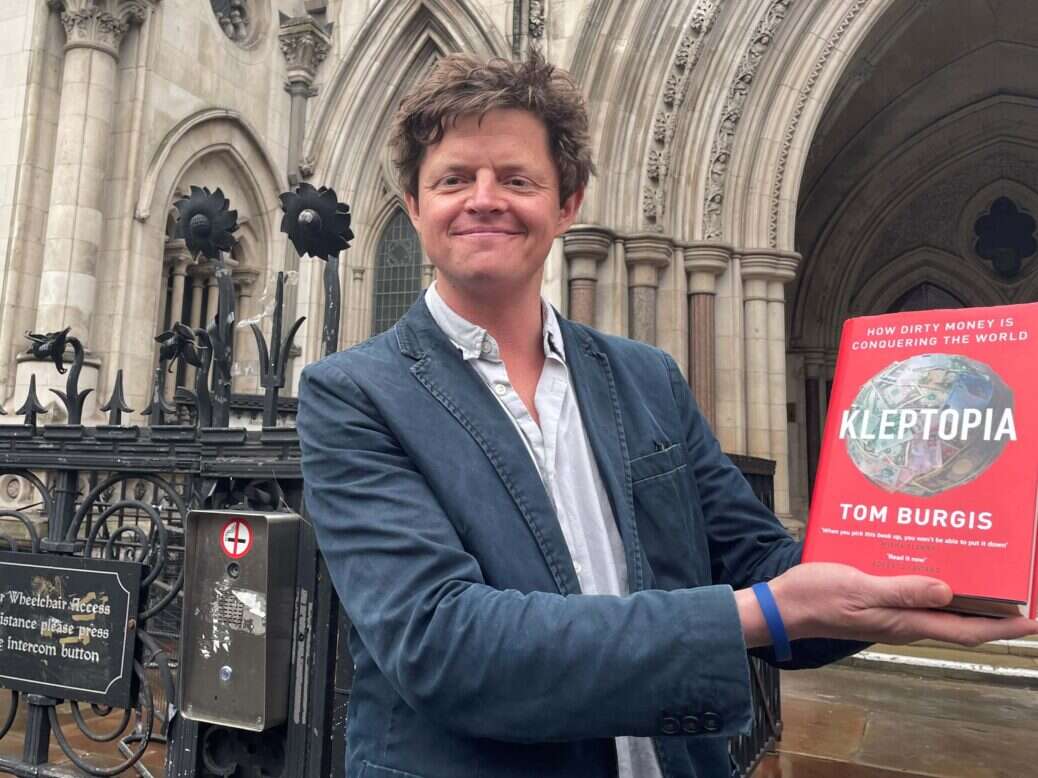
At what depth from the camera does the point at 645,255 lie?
891 cm

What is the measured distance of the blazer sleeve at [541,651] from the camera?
2.96ft

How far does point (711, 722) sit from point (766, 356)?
348 inches

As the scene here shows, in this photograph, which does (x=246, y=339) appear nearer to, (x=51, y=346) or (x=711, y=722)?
(x=51, y=346)

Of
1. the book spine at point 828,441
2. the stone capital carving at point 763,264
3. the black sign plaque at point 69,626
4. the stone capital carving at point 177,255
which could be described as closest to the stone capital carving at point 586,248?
the stone capital carving at point 763,264

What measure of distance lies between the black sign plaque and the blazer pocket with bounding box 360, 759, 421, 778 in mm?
1762

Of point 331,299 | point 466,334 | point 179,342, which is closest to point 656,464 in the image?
point 466,334

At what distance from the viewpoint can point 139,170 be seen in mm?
9320

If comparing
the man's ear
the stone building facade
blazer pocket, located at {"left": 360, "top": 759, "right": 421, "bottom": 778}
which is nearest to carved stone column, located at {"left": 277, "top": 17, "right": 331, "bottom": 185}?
the stone building facade

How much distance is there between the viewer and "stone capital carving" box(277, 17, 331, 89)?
11.2 metres

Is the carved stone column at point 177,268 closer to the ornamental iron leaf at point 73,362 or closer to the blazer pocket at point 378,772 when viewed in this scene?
the ornamental iron leaf at point 73,362

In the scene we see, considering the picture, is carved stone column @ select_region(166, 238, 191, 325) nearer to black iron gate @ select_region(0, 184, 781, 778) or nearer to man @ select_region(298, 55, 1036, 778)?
black iron gate @ select_region(0, 184, 781, 778)

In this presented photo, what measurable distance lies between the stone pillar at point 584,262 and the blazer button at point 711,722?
788 cm

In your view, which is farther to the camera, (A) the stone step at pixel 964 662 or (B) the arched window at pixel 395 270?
(B) the arched window at pixel 395 270

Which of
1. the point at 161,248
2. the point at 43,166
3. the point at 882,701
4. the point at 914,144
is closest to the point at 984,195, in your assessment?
the point at 914,144
